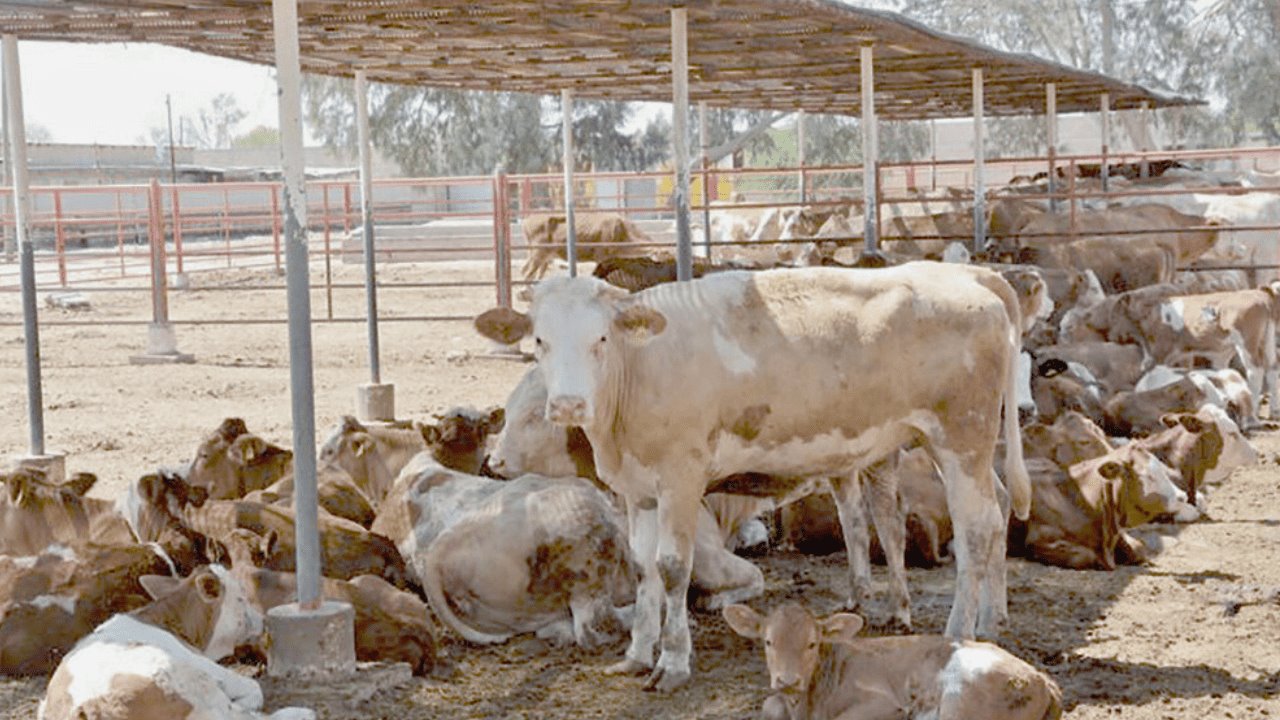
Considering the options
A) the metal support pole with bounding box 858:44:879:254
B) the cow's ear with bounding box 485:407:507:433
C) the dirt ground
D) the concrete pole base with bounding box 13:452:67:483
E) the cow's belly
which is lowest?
the dirt ground

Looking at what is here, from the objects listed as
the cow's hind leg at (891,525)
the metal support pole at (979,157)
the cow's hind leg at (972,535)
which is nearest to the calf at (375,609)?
the cow's hind leg at (891,525)

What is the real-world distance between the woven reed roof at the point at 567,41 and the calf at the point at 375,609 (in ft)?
9.51

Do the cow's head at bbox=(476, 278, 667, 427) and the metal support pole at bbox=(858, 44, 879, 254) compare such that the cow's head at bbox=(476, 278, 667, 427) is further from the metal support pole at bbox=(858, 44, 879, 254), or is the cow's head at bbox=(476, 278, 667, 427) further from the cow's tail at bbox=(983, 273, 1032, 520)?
the metal support pole at bbox=(858, 44, 879, 254)

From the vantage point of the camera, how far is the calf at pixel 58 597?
→ 6289 millimetres

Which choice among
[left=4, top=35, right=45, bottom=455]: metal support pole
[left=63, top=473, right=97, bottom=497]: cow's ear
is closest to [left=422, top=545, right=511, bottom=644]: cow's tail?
[left=63, top=473, right=97, bottom=497]: cow's ear

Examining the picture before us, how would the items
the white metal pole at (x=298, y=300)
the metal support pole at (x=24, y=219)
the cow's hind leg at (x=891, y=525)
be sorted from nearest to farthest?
1. the white metal pole at (x=298, y=300)
2. the cow's hind leg at (x=891, y=525)
3. the metal support pole at (x=24, y=219)

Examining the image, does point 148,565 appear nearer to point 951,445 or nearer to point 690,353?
point 690,353

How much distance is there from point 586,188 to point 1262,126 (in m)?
20.0

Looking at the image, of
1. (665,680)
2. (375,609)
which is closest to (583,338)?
(665,680)

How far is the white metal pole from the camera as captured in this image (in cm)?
604

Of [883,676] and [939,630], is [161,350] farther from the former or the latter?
[883,676]

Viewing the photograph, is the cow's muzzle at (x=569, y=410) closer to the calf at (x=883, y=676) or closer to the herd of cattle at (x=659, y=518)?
the herd of cattle at (x=659, y=518)

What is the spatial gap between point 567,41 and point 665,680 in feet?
19.1

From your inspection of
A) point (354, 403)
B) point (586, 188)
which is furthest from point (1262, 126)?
point (354, 403)
